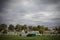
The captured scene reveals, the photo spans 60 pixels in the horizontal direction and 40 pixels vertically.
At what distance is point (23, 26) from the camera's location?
8.51ft

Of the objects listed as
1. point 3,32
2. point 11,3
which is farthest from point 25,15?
Answer: point 3,32

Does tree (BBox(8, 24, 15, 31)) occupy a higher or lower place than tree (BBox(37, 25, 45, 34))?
higher

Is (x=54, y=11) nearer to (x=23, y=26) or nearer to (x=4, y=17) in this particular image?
(x=23, y=26)

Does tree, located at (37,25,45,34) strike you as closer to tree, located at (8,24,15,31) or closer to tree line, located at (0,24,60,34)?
tree line, located at (0,24,60,34)

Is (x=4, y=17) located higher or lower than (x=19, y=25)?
higher

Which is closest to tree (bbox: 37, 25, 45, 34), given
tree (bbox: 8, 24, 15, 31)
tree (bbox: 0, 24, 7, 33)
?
tree (bbox: 8, 24, 15, 31)

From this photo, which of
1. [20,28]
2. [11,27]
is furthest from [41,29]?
[11,27]

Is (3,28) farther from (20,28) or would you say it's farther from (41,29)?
(41,29)

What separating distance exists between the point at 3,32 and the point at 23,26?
0.44m

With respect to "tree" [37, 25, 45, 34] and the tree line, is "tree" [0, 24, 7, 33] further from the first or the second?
"tree" [37, 25, 45, 34]

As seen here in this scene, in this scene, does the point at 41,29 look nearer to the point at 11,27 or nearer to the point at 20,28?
the point at 20,28

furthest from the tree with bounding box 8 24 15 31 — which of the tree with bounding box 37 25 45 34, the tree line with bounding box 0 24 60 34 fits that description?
the tree with bounding box 37 25 45 34

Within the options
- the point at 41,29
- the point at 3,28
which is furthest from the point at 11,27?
the point at 41,29

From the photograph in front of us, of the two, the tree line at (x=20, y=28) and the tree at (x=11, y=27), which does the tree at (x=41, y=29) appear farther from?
the tree at (x=11, y=27)
